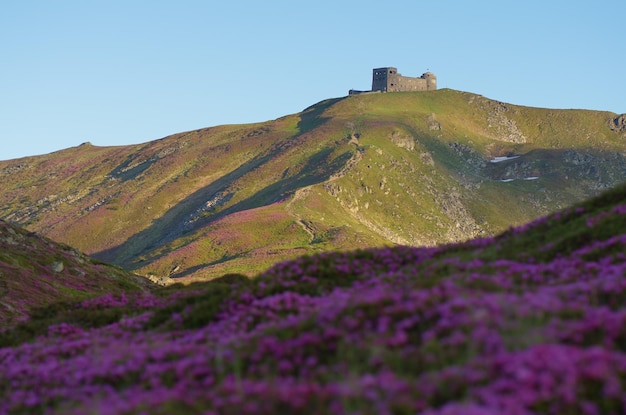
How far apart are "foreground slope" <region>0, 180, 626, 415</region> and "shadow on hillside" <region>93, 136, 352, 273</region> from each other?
11094 cm

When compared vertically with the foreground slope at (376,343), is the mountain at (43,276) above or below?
below

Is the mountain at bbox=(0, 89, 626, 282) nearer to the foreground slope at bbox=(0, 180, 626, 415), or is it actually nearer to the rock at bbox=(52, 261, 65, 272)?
the rock at bbox=(52, 261, 65, 272)

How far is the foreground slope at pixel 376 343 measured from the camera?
9.73 m

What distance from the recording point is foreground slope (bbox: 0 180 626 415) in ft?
31.9

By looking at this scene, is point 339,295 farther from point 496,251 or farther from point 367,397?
point 367,397

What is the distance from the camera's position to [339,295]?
18.6m

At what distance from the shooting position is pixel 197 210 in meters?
166

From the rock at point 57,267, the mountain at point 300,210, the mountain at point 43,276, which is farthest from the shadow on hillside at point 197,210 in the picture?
the rock at point 57,267

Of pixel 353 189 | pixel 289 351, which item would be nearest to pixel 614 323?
pixel 289 351

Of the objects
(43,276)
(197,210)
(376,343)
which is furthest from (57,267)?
(197,210)

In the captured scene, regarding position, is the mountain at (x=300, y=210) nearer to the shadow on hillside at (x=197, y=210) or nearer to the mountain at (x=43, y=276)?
the shadow on hillside at (x=197, y=210)

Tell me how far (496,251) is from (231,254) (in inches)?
3675

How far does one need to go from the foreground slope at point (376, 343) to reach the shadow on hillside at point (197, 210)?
110945 millimetres

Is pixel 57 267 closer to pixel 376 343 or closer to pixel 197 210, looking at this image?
pixel 376 343
